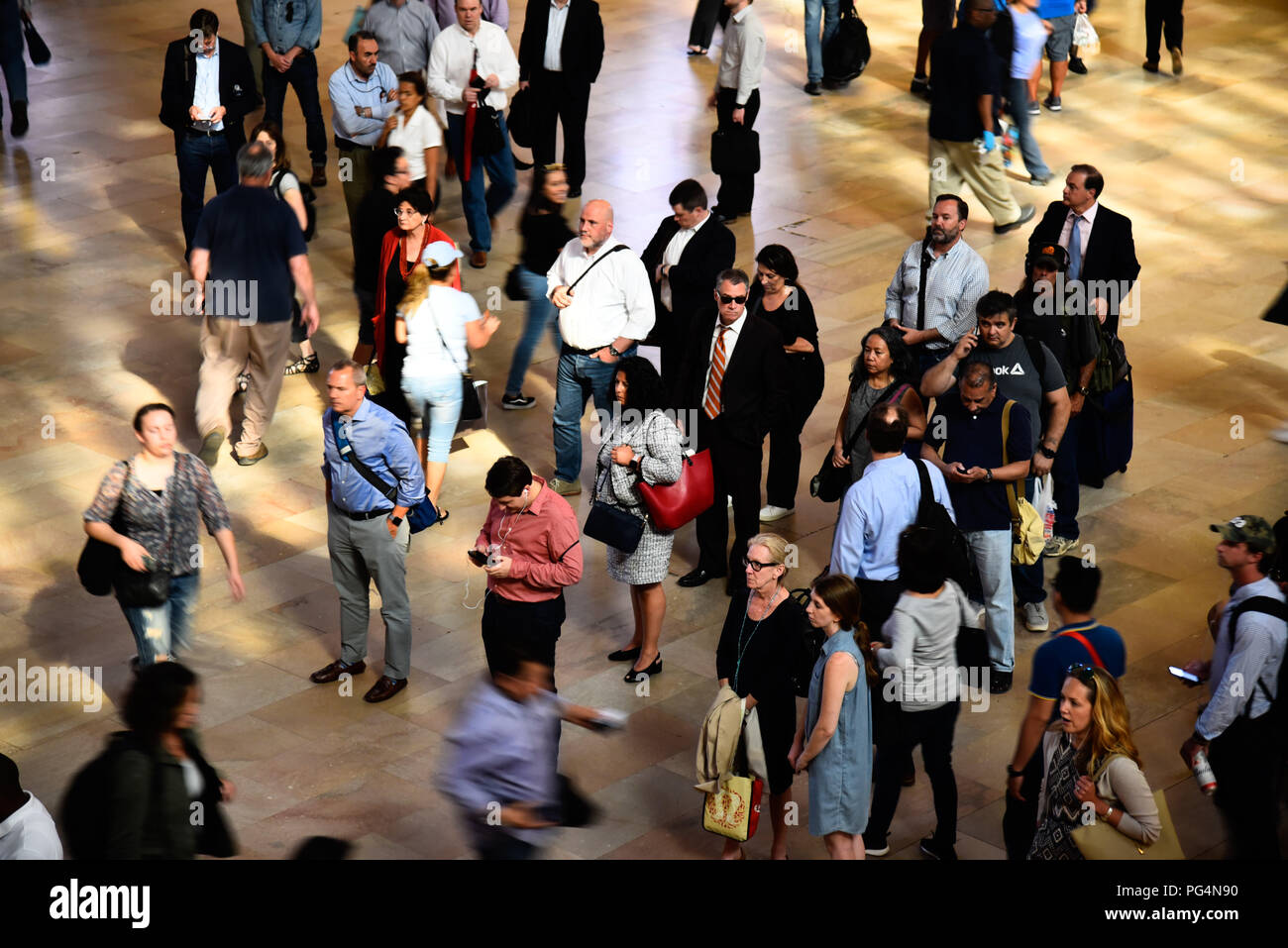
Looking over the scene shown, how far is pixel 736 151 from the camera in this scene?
14.6m

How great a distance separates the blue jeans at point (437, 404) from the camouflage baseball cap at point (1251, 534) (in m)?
4.69

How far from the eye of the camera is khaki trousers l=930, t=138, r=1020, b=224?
14359 mm

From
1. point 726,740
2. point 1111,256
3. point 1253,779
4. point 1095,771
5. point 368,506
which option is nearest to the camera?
point 1095,771

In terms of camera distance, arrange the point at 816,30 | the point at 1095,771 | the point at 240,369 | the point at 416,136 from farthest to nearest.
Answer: the point at 816,30, the point at 416,136, the point at 240,369, the point at 1095,771

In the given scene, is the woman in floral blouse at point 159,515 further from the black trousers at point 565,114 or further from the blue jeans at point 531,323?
the black trousers at point 565,114

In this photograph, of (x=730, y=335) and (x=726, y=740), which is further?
(x=730, y=335)

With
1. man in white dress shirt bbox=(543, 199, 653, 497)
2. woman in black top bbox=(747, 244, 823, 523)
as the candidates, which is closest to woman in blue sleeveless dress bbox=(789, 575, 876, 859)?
woman in black top bbox=(747, 244, 823, 523)

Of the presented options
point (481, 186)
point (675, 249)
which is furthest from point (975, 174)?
point (675, 249)

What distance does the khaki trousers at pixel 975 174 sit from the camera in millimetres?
14359

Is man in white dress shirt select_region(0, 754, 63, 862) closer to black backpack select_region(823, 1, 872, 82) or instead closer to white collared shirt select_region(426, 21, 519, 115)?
white collared shirt select_region(426, 21, 519, 115)

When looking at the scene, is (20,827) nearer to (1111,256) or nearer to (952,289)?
(952,289)

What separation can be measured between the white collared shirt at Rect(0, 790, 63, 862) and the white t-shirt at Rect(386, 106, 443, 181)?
744 cm

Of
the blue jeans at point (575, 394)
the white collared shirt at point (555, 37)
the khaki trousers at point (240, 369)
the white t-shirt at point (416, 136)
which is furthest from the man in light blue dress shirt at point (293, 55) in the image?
the blue jeans at point (575, 394)

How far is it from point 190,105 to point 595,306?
14.7 feet
